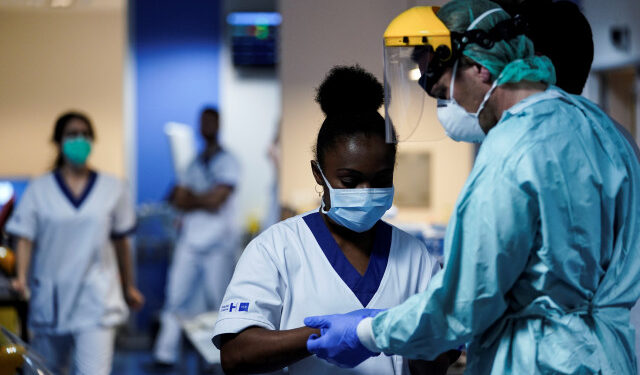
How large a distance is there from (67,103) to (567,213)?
5239 millimetres

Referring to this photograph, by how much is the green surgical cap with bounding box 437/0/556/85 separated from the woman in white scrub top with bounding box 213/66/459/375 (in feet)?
0.99

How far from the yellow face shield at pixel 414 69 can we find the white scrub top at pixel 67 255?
6.58ft

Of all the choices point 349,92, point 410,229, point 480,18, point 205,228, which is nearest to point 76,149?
point 410,229

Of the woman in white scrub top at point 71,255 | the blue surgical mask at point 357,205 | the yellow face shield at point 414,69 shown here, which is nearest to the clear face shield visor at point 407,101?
the yellow face shield at point 414,69

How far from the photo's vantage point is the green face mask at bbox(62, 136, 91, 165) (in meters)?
3.33

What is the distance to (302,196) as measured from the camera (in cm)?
335

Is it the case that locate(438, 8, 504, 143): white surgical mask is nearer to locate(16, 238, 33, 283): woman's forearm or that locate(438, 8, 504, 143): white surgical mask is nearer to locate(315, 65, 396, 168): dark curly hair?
locate(315, 65, 396, 168): dark curly hair

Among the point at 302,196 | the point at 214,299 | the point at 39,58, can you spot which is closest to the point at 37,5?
the point at 39,58

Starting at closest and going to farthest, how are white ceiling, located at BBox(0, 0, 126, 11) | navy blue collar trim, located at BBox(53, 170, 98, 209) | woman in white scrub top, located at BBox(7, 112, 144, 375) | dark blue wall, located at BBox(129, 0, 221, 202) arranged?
1. woman in white scrub top, located at BBox(7, 112, 144, 375)
2. navy blue collar trim, located at BBox(53, 170, 98, 209)
3. white ceiling, located at BBox(0, 0, 126, 11)
4. dark blue wall, located at BBox(129, 0, 221, 202)

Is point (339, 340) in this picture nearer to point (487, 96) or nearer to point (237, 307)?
point (237, 307)

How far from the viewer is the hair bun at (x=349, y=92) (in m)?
1.63

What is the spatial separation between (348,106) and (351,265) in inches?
13.3

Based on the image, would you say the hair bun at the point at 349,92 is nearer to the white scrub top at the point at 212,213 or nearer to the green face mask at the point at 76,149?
the green face mask at the point at 76,149

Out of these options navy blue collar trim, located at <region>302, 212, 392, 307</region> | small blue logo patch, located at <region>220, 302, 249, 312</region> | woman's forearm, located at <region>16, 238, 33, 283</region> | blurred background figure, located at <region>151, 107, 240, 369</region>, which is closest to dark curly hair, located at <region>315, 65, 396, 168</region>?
navy blue collar trim, located at <region>302, 212, 392, 307</region>
